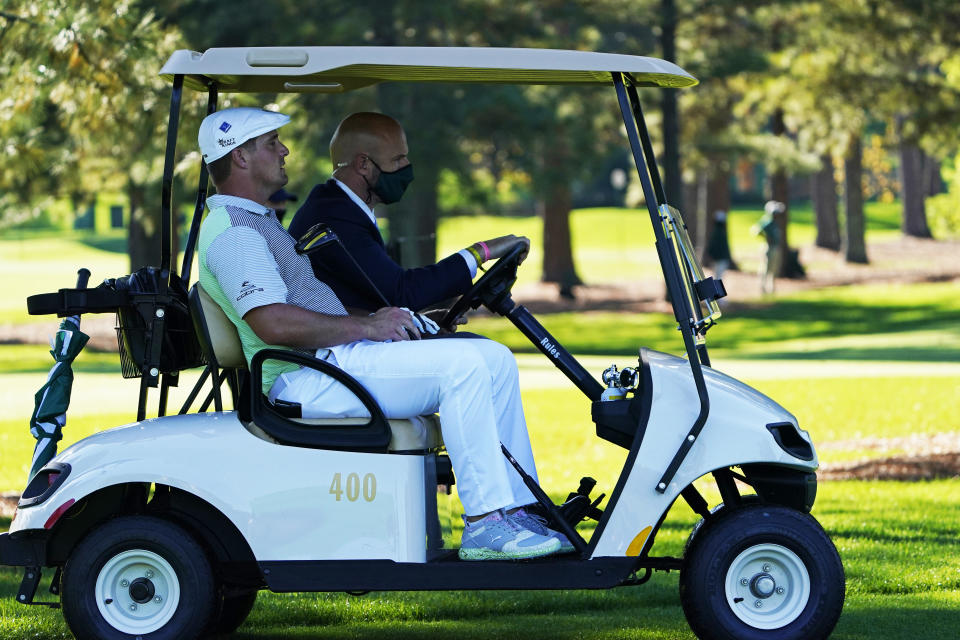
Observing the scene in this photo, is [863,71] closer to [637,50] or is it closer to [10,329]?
[637,50]

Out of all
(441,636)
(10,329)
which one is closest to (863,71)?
(10,329)

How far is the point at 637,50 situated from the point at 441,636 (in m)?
19.6

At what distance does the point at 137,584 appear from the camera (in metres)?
4.34

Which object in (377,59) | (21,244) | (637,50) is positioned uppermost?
(637,50)

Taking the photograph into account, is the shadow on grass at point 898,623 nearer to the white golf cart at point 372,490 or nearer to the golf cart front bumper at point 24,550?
the white golf cart at point 372,490

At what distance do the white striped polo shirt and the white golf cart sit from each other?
0.09 m

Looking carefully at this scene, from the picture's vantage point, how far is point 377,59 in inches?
163

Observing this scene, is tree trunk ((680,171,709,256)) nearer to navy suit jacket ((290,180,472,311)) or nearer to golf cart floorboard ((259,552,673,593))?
navy suit jacket ((290,180,472,311))

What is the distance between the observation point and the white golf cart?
4.20m

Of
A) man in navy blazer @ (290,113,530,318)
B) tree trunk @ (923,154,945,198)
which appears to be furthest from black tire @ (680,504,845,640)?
tree trunk @ (923,154,945,198)

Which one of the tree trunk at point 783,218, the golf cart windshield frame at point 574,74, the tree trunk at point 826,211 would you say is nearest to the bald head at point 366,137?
the golf cart windshield frame at point 574,74

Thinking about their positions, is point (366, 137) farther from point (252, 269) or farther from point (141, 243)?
point (141, 243)

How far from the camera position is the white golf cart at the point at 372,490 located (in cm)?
420

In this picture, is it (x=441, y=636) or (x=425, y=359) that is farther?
(x=441, y=636)
